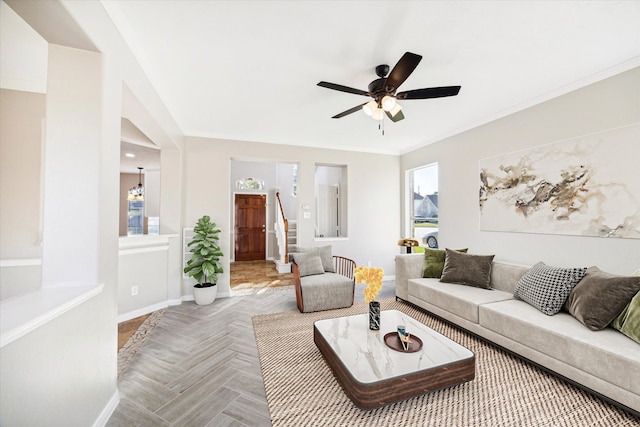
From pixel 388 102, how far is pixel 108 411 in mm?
3257

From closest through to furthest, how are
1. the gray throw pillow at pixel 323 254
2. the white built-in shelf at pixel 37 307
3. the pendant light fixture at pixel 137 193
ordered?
the white built-in shelf at pixel 37 307 → the gray throw pillow at pixel 323 254 → the pendant light fixture at pixel 137 193

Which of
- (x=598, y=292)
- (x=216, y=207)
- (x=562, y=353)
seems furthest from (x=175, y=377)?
(x=598, y=292)

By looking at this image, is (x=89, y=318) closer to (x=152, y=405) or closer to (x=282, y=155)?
A: (x=152, y=405)

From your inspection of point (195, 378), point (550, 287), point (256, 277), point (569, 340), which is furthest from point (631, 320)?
point (256, 277)

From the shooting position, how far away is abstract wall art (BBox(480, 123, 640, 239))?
A: 96.3 inches

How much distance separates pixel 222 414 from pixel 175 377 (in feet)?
2.20

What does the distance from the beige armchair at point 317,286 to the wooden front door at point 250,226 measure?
4599 mm

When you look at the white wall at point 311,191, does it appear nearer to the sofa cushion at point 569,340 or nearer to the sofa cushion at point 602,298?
the sofa cushion at point 569,340

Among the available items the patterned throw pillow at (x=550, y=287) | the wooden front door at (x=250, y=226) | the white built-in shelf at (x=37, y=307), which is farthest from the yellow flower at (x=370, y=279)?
the wooden front door at (x=250, y=226)

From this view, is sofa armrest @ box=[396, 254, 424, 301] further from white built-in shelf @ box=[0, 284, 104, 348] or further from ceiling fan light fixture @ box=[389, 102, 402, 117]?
white built-in shelf @ box=[0, 284, 104, 348]

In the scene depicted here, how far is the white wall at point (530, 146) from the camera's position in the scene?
249 centimetres

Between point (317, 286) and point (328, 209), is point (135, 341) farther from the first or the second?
point (328, 209)

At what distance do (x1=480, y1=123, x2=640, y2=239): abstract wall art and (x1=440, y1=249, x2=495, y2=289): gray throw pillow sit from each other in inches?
27.7

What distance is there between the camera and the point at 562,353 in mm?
1936
